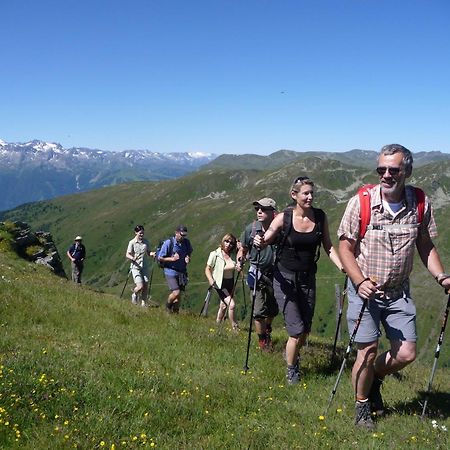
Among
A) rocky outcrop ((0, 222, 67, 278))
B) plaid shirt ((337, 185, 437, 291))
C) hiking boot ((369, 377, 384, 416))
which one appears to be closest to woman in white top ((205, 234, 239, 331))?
hiking boot ((369, 377, 384, 416))

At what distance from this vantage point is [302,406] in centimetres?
666

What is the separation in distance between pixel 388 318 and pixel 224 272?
762 centimetres

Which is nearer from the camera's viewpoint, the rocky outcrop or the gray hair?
the gray hair

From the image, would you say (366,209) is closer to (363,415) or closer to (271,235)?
(271,235)

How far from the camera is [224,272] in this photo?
13320 millimetres

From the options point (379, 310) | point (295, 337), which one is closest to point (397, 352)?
point (379, 310)

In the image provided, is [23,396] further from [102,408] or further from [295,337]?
[295,337]

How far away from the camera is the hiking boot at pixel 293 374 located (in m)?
7.88

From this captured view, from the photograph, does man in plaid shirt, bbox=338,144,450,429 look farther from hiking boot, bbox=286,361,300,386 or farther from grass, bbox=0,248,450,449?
hiking boot, bbox=286,361,300,386

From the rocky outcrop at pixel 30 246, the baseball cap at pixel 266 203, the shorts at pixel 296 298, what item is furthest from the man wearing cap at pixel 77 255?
the shorts at pixel 296 298

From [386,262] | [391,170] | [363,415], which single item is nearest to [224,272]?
[363,415]

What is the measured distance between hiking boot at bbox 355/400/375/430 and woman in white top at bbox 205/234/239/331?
7.08 m

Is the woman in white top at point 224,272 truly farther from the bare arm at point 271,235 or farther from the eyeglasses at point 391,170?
the eyeglasses at point 391,170

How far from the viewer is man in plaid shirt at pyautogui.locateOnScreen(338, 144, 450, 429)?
5695 mm
